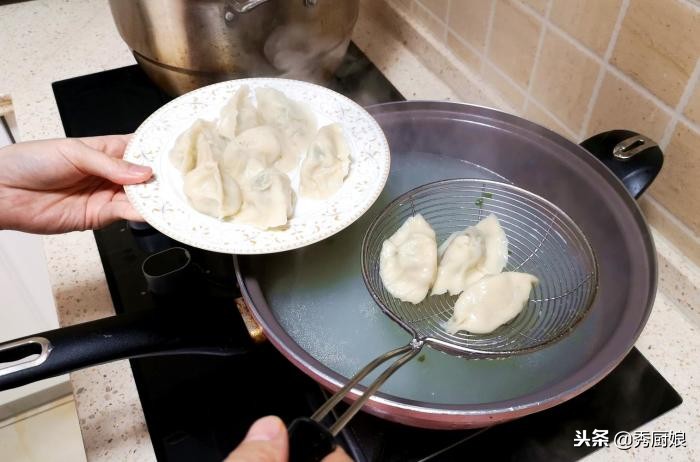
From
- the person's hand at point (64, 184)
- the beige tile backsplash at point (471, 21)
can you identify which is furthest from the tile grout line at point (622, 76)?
the person's hand at point (64, 184)

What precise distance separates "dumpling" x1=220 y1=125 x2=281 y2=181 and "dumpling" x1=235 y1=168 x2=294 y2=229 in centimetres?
4

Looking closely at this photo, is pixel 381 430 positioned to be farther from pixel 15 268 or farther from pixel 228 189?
pixel 15 268

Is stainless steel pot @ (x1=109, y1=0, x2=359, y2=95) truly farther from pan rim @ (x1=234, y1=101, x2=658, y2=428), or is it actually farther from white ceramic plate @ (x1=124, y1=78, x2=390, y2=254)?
pan rim @ (x1=234, y1=101, x2=658, y2=428)

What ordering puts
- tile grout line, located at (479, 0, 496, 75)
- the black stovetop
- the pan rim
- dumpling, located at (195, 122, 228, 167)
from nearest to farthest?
→ the pan rim → the black stovetop → dumpling, located at (195, 122, 228, 167) → tile grout line, located at (479, 0, 496, 75)

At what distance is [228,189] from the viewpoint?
2.32ft

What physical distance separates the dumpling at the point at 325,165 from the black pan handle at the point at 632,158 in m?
0.33

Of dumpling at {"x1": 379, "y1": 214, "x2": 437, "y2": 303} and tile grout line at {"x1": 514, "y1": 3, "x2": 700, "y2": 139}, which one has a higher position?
tile grout line at {"x1": 514, "y1": 3, "x2": 700, "y2": 139}

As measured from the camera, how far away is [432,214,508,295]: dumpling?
73 cm

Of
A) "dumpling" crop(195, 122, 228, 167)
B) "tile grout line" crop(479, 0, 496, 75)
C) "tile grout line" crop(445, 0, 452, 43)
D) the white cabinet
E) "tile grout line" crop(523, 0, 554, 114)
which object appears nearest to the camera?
"dumpling" crop(195, 122, 228, 167)

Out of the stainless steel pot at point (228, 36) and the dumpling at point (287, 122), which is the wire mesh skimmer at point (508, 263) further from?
the stainless steel pot at point (228, 36)

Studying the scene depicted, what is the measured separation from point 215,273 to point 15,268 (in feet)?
2.30

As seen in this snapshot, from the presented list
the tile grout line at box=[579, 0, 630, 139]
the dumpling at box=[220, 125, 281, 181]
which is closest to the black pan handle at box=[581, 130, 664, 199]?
the tile grout line at box=[579, 0, 630, 139]

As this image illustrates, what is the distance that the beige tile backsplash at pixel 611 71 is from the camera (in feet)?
2.31

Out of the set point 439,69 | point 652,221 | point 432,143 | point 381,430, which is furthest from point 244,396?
point 439,69
